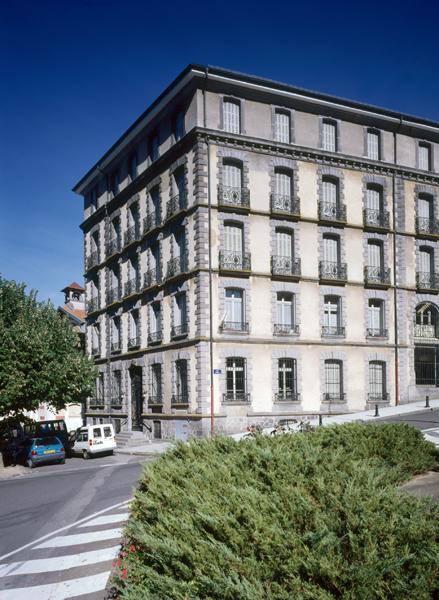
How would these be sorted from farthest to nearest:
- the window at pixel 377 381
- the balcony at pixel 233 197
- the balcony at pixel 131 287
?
1. the balcony at pixel 131 287
2. the window at pixel 377 381
3. the balcony at pixel 233 197

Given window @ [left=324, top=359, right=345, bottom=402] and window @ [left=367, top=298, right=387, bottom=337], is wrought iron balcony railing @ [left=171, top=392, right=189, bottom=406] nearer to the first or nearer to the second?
window @ [left=324, top=359, right=345, bottom=402]

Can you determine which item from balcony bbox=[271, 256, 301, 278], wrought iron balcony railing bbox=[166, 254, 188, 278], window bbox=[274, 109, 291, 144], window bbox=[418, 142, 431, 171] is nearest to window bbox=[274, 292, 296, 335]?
balcony bbox=[271, 256, 301, 278]

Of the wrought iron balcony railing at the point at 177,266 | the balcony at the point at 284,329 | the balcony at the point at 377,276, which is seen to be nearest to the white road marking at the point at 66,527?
the balcony at the point at 284,329

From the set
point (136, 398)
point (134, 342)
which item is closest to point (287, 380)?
point (134, 342)

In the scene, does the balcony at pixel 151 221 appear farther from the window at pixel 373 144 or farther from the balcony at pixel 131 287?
the window at pixel 373 144

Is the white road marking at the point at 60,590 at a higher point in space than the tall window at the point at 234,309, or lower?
lower

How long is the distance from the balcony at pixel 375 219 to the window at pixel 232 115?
966cm

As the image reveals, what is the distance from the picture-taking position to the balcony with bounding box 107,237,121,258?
39.8 meters

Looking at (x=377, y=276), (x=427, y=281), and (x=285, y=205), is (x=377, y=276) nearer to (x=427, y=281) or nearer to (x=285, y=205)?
(x=427, y=281)

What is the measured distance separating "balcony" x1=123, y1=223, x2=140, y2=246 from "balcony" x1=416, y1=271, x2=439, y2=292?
61.5 feet

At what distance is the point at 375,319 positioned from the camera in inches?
1336

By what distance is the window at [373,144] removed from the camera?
34469 mm

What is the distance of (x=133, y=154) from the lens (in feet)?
124

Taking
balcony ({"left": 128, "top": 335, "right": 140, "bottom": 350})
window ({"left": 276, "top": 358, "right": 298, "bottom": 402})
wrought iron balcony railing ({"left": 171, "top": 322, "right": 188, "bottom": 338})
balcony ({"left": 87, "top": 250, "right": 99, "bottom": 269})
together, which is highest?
balcony ({"left": 87, "top": 250, "right": 99, "bottom": 269})
